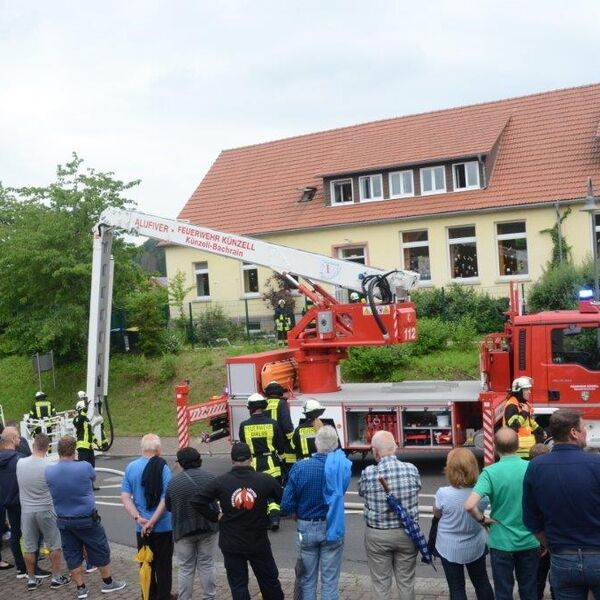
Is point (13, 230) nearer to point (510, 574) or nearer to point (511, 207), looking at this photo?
point (511, 207)

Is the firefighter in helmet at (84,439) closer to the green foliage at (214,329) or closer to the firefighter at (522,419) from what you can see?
the firefighter at (522,419)

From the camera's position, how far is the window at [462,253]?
90.9ft

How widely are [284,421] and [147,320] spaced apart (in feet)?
50.4

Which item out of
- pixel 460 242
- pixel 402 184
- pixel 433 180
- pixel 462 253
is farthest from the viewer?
pixel 402 184

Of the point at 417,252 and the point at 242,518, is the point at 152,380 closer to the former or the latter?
the point at 417,252

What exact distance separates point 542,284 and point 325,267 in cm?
1121

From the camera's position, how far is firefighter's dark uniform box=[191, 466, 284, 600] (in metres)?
7.07

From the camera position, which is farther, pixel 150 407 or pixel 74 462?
pixel 150 407

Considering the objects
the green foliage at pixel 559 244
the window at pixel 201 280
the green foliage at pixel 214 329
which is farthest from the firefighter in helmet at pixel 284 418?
the window at pixel 201 280

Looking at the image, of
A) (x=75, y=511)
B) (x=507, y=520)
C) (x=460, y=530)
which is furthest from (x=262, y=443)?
(x=507, y=520)

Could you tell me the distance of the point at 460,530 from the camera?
256 inches

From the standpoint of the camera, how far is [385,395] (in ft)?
45.6

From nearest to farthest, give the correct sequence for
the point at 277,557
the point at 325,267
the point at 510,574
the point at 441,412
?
the point at 510,574 < the point at 277,557 < the point at 441,412 < the point at 325,267

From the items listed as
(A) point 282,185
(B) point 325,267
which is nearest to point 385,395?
(B) point 325,267
